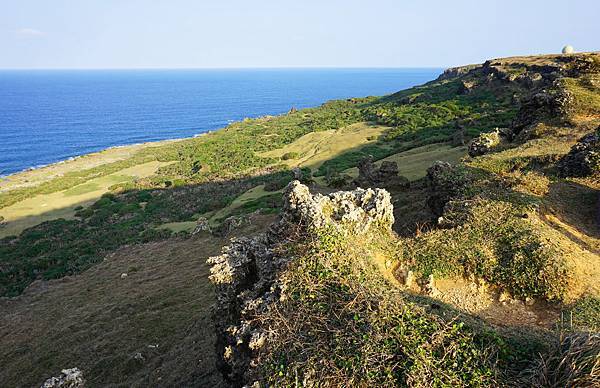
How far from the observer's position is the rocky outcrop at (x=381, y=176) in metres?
31.0

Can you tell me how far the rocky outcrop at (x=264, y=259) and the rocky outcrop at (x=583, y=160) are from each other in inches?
440

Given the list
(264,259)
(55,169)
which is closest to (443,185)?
(264,259)

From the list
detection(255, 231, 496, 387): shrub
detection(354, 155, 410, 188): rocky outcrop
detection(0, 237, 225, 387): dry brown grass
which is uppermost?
detection(255, 231, 496, 387): shrub

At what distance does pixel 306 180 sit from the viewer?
132 ft

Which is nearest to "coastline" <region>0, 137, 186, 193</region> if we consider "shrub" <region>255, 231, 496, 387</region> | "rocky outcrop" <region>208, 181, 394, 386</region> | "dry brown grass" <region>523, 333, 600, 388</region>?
"rocky outcrop" <region>208, 181, 394, 386</region>

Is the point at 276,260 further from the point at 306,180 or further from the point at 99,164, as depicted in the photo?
the point at 99,164

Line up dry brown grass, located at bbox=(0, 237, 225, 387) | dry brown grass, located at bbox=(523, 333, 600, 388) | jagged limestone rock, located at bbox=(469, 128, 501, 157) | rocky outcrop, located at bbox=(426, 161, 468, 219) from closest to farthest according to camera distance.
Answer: dry brown grass, located at bbox=(523, 333, 600, 388) → dry brown grass, located at bbox=(0, 237, 225, 387) → rocky outcrop, located at bbox=(426, 161, 468, 219) → jagged limestone rock, located at bbox=(469, 128, 501, 157)

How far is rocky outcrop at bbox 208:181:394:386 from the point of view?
9992mm

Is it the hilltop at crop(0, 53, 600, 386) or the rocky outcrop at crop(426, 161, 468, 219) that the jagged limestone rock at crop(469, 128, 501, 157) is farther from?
the rocky outcrop at crop(426, 161, 468, 219)

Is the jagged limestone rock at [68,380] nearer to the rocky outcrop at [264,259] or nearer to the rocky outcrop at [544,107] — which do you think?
the rocky outcrop at [264,259]

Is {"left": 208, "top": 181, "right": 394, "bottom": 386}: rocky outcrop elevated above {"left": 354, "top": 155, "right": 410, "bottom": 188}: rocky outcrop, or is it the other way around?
{"left": 208, "top": 181, "right": 394, "bottom": 386}: rocky outcrop

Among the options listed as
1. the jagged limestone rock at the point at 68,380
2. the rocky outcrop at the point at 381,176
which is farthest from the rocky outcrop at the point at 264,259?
the rocky outcrop at the point at 381,176

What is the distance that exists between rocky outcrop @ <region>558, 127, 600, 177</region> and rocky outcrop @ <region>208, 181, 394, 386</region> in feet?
36.7

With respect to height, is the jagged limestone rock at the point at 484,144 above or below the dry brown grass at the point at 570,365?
below
